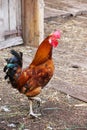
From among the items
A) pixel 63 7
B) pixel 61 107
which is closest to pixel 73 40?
pixel 63 7

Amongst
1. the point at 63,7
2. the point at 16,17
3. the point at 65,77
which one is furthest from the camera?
the point at 63,7

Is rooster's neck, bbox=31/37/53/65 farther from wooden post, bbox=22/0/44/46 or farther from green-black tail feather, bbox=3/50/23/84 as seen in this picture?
wooden post, bbox=22/0/44/46

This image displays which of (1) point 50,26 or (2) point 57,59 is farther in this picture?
(1) point 50,26

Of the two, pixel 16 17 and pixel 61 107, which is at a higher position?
pixel 16 17

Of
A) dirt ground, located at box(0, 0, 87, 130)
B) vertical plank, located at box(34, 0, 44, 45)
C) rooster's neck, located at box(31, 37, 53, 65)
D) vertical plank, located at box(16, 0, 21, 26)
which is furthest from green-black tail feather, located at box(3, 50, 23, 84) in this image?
vertical plank, located at box(16, 0, 21, 26)

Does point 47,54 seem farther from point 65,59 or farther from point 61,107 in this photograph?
point 65,59

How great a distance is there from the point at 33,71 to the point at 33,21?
9.24ft

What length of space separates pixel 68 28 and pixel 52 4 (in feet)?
5.98

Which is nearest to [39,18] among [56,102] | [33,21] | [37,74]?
[33,21]

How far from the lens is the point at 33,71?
4.68 metres

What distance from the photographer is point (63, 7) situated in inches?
386

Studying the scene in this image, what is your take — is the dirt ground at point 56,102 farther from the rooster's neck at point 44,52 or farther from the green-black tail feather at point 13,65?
the rooster's neck at point 44,52

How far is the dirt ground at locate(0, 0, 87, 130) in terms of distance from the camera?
15.6ft

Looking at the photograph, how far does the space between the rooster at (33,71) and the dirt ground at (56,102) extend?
358mm
